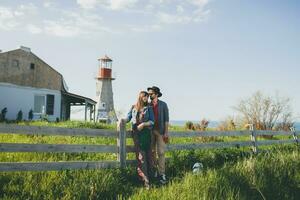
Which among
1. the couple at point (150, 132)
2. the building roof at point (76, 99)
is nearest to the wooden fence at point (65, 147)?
the couple at point (150, 132)

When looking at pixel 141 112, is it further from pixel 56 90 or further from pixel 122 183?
pixel 56 90

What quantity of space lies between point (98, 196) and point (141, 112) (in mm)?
2282

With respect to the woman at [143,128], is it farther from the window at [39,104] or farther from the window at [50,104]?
the window at [50,104]

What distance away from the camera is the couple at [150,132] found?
9383 millimetres

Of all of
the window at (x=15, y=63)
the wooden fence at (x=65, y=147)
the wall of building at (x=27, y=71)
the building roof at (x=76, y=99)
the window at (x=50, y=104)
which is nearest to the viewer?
the wooden fence at (x=65, y=147)

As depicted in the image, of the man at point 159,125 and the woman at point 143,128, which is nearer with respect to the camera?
the woman at point 143,128

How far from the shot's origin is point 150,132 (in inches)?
377

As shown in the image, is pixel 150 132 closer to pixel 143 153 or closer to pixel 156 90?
pixel 143 153

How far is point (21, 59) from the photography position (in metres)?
30.7

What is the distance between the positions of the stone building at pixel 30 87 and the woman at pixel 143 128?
20.9 meters

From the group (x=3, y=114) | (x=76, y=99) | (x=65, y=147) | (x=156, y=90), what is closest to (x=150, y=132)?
(x=156, y=90)

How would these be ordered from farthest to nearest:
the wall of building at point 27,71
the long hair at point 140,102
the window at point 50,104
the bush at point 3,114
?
the window at point 50,104
the wall of building at point 27,71
the bush at point 3,114
the long hair at point 140,102

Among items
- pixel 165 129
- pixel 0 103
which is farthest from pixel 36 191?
pixel 0 103

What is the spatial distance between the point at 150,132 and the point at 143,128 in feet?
0.72
